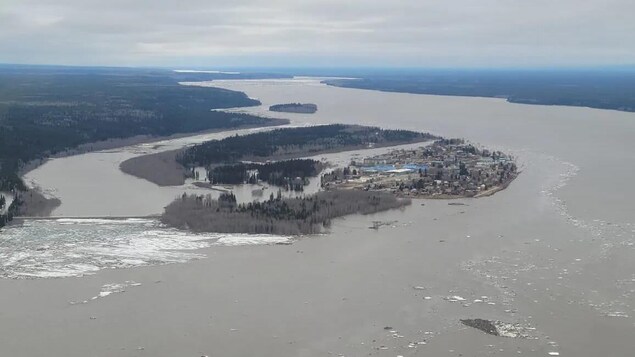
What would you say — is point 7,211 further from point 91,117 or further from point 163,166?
point 91,117

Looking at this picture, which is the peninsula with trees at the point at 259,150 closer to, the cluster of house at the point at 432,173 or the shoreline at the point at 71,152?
the cluster of house at the point at 432,173

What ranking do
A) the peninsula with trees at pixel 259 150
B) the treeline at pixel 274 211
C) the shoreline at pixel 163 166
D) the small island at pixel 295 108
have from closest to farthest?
the treeline at pixel 274 211
the shoreline at pixel 163 166
the peninsula with trees at pixel 259 150
the small island at pixel 295 108

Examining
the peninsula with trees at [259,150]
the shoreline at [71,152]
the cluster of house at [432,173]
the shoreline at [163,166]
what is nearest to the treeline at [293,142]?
the peninsula with trees at [259,150]

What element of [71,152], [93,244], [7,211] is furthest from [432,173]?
[71,152]

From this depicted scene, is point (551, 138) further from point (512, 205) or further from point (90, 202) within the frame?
point (90, 202)

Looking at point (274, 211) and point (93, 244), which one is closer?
point (93, 244)

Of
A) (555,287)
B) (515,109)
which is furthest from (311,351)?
(515,109)

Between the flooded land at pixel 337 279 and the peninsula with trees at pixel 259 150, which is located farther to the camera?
the peninsula with trees at pixel 259 150
